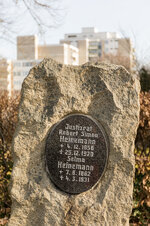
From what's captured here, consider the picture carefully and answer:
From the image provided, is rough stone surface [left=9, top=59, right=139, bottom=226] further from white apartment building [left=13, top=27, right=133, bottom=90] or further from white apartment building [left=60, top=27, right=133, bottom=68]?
white apartment building [left=60, top=27, right=133, bottom=68]

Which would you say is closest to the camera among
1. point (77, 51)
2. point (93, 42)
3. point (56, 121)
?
point (56, 121)

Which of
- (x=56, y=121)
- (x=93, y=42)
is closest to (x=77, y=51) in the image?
(x=93, y=42)

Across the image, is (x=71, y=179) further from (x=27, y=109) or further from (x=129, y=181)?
(x=27, y=109)

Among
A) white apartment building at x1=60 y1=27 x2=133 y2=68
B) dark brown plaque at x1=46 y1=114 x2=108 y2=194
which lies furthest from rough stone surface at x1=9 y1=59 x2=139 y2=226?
white apartment building at x1=60 y1=27 x2=133 y2=68

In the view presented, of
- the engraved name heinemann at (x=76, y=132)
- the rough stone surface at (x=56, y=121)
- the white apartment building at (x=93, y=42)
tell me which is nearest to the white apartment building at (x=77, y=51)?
the white apartment building at (x=93, y=42)

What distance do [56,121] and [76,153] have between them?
15.7 inches

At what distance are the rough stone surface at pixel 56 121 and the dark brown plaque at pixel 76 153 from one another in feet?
0.21

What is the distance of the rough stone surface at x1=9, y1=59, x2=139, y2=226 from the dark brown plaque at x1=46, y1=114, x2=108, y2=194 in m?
0.07

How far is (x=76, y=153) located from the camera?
3.60m

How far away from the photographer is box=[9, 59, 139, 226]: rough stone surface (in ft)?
11.6

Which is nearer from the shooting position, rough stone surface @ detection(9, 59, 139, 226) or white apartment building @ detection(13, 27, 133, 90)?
rough stone surface @ detection(9, 59, 139, 226)

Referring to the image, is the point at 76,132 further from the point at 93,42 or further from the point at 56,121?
the point at 93,42

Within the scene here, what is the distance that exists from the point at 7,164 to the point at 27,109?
2046 millimetres

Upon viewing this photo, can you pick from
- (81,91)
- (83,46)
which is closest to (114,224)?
(81,91)
